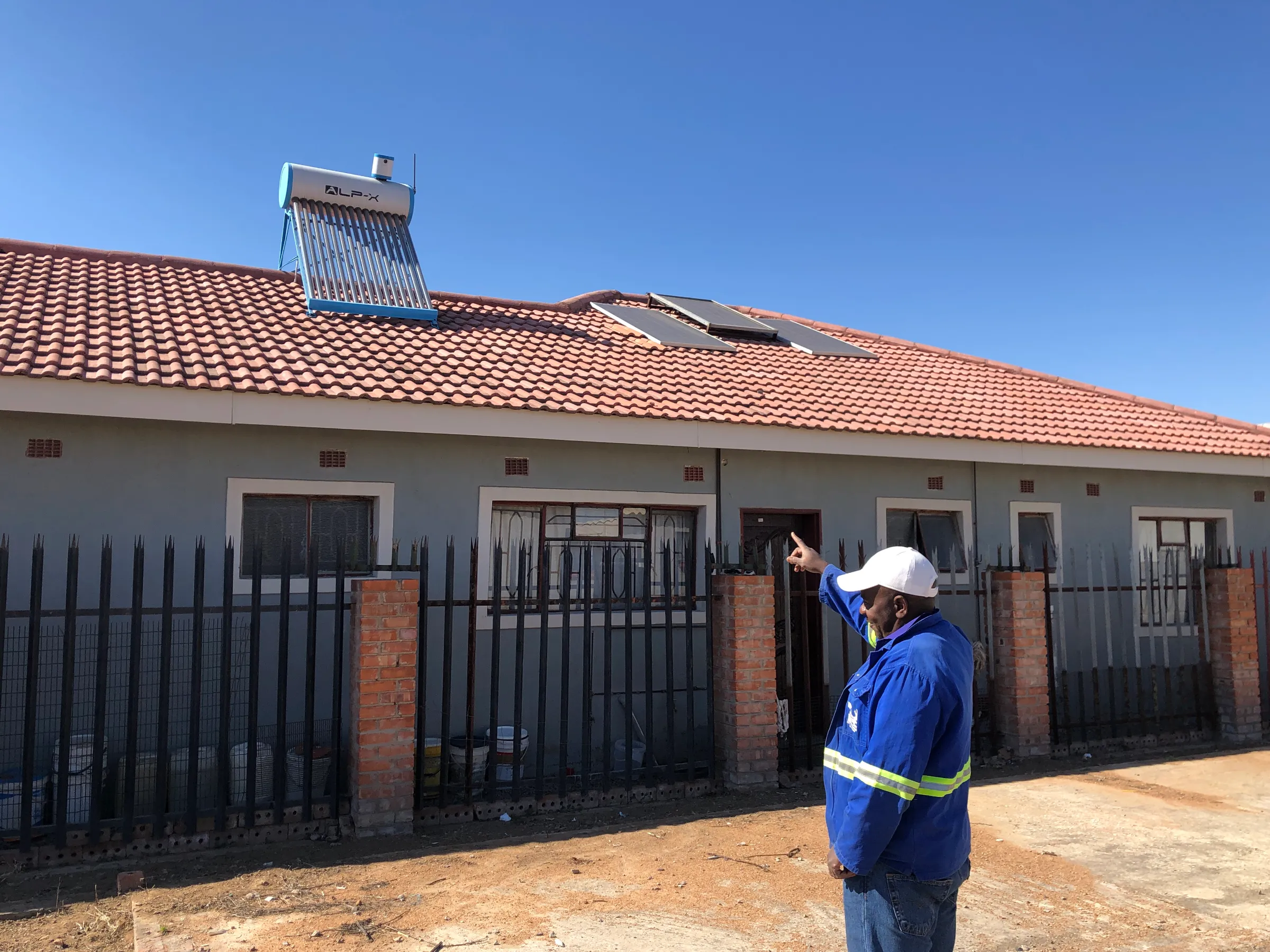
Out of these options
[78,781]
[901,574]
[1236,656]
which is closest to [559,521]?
[78,781]

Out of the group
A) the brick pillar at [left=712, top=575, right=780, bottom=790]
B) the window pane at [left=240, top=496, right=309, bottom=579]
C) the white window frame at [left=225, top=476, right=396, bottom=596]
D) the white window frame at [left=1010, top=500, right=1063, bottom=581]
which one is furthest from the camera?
the white window frame at [left=1010, top=500, right=1063, bottom=581]

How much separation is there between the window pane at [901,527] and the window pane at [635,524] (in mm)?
2921

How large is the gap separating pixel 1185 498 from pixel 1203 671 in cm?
256

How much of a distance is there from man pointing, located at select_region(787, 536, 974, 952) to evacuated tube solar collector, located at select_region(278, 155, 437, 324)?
860 cm

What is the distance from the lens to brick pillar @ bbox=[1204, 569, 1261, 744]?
10180mm

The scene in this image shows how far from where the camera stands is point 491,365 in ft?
30.8

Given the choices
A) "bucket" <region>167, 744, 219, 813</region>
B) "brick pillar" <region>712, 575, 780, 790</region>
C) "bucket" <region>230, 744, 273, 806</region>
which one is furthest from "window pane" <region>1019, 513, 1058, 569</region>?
"bucket" <region>167, 744, 219, 813</region>

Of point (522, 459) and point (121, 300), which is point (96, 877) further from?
point (121, 300)

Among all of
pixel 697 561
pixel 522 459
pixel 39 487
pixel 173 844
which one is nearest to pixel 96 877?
pixel 173 844

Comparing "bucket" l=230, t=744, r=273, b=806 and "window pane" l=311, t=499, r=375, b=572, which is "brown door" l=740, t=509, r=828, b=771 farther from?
"bucket" l=230, t=744, r=273, b=806

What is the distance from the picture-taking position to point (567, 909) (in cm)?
509

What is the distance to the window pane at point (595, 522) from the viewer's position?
919cm

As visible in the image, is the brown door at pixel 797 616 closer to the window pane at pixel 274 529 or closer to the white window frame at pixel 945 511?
the white window frame at pixel 945 511

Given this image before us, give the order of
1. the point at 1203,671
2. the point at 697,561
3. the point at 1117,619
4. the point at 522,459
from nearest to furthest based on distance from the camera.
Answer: the point at 522,459 → the point at 697,561 → the point at 1203,671 → the point at 1117,619
